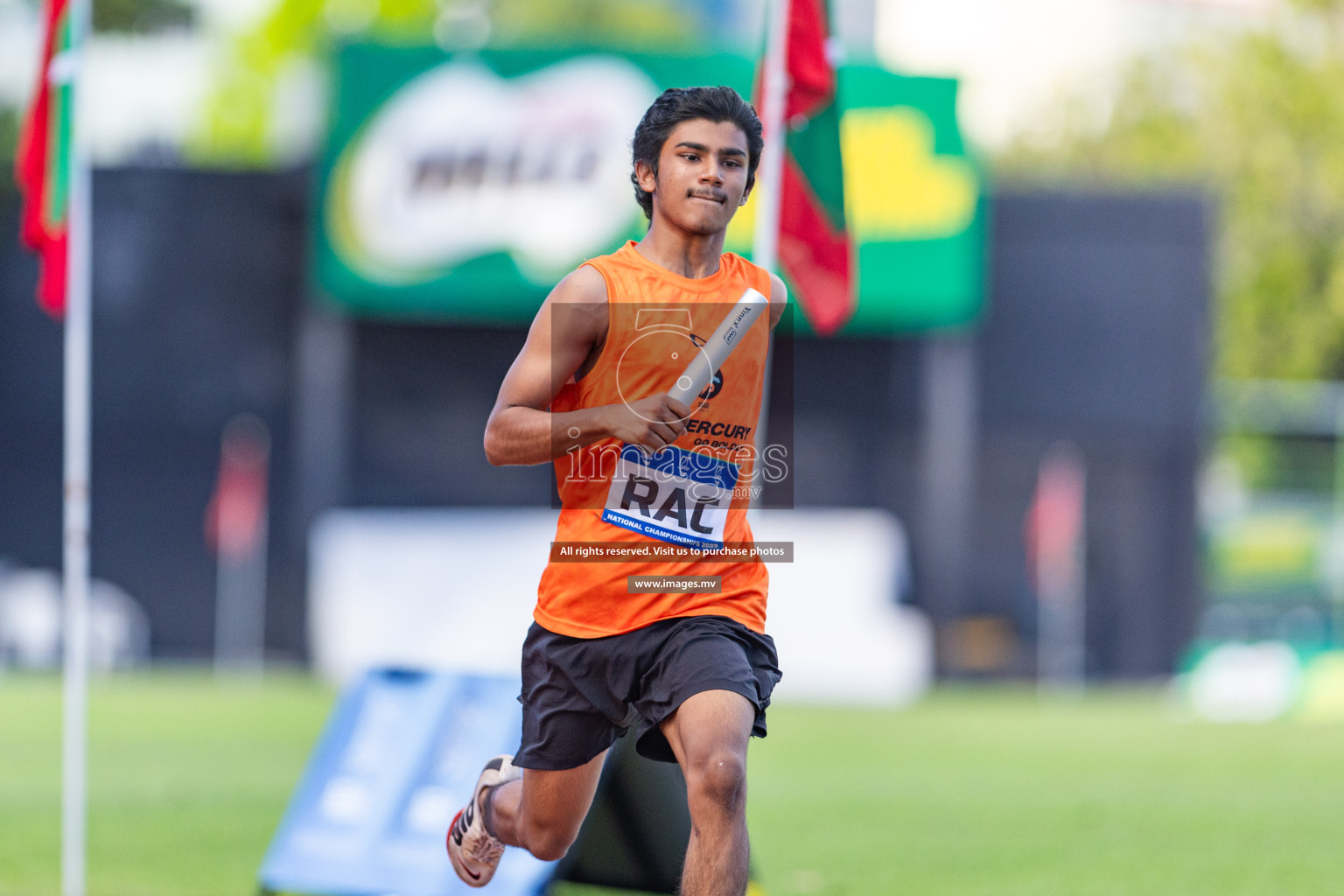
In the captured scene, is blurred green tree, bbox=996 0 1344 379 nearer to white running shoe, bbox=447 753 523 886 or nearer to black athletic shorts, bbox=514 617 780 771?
white running shoe, bbox=447 753 523 886

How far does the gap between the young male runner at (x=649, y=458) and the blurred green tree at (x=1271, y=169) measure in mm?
34784

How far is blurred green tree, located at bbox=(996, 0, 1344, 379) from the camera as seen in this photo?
38094 millimetres

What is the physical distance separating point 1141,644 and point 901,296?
5.70 metres

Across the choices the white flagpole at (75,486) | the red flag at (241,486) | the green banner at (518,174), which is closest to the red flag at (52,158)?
the white flagpole at (75,486)

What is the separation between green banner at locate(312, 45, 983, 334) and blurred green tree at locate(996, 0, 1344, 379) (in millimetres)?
19692

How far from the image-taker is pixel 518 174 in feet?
63.7

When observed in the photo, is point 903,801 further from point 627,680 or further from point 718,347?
point 718,347

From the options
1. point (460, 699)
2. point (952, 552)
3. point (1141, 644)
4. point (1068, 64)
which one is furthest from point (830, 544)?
point (1068, 64)

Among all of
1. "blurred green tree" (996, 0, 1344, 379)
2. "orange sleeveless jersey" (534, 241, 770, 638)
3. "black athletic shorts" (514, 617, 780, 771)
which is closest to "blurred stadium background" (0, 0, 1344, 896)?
"black athletic shorts" (514, 617, 780, 771)

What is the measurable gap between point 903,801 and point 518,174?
11.5 m

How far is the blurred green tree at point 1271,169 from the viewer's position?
3809 centimetres

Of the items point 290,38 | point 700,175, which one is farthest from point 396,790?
point 290,38

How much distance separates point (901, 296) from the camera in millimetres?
19766

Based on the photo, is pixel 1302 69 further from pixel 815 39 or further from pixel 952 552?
pixel 815 39
